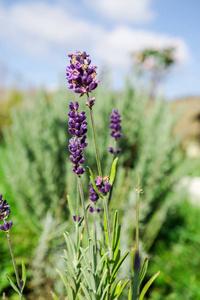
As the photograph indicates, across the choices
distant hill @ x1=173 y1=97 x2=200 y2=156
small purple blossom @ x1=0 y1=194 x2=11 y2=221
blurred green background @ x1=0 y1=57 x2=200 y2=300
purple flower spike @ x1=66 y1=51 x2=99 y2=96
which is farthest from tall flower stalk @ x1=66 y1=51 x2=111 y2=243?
distant hill @ x1=173 y1=97 x2=200 y2=156

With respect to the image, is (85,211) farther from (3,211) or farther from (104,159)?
(104,159)

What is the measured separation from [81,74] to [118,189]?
1.73 meters

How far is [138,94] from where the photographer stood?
3.02m

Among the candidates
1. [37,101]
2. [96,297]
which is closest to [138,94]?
[37,101]

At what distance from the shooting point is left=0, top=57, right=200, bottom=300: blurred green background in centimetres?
213

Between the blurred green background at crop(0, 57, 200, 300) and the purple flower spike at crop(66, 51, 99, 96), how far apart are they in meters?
1.43

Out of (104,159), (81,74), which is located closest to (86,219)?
(81,74)

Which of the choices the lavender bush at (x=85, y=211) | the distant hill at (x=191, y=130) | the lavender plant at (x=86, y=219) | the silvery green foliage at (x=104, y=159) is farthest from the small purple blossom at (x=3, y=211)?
the distant hill at (x=191, y=130)

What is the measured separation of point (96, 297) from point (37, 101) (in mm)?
2893

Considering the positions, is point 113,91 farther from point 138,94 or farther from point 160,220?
point 160,220

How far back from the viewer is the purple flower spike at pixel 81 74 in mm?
734

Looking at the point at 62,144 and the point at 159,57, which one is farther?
the point at 159,57

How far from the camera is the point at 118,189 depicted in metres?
2.38

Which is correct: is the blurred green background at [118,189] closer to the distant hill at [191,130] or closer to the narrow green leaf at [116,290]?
the narrow green leaf at [116,290]
